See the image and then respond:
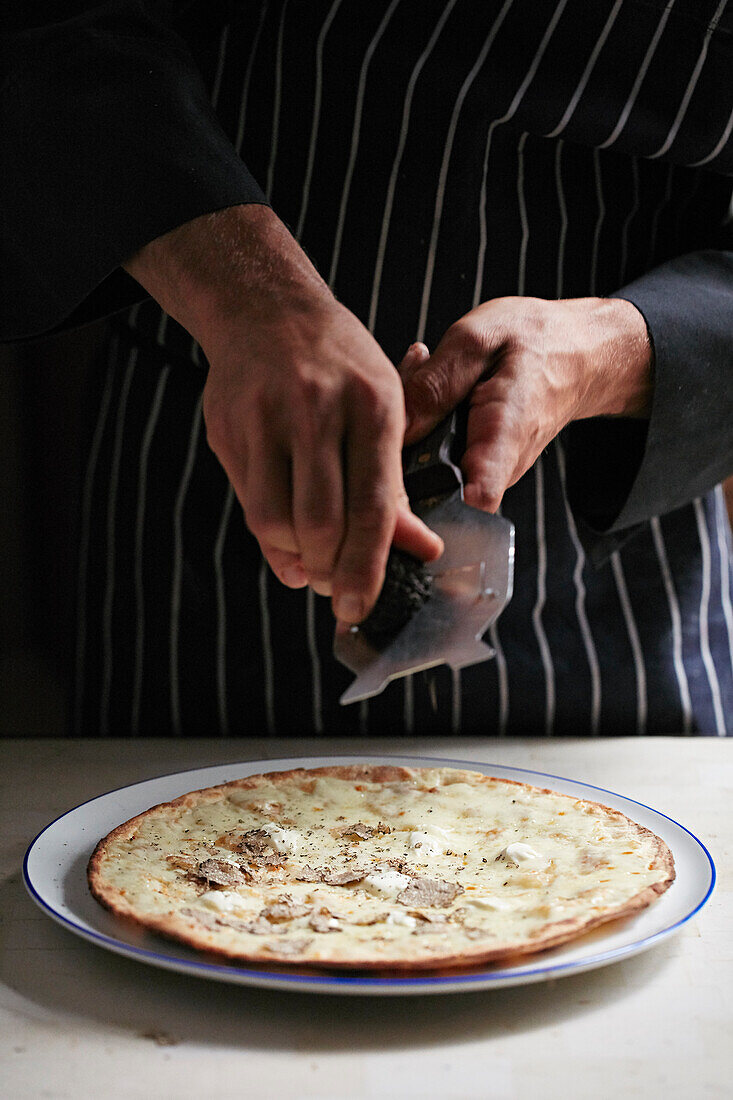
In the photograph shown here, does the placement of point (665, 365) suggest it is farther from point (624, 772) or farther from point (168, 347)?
point (168, 347)

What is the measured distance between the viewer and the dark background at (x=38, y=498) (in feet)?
9.53

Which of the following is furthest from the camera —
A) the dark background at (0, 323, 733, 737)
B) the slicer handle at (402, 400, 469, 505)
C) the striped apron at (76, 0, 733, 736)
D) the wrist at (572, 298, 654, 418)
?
the dark background at (0, 323, 733, 737)

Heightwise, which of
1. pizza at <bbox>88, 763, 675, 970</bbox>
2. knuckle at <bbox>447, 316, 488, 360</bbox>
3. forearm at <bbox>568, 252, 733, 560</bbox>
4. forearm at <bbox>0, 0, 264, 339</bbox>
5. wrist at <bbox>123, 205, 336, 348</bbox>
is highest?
forearm at <bbox>0, 0, 264, 339</bbox>

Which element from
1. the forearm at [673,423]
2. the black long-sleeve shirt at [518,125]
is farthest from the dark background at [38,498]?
the forearm at [673,423]

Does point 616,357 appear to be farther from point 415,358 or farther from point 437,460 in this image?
point 437,460

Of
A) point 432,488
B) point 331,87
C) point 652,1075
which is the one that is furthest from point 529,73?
point 652,1075

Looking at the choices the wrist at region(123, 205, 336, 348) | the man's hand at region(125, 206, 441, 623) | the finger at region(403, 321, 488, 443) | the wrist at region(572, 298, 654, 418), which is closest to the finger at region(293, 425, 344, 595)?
the man's hand at region(125, 206, 441, 623)

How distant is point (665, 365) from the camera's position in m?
1.16

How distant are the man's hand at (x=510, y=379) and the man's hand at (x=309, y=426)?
0.14 meters

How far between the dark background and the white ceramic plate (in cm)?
199

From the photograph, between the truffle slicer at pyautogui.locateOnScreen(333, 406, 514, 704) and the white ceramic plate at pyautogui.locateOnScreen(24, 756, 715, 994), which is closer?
the white ceramic plate at pyautogui.locateOnScreen(24, 756, 715, 994)

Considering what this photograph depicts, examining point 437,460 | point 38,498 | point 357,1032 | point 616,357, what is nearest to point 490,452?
point 437,460

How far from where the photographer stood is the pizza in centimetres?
70

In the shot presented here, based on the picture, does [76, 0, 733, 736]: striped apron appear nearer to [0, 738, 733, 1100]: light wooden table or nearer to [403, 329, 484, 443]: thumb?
[403, 329, 484, 443]: thumb
